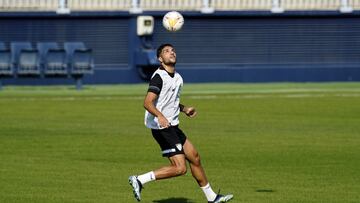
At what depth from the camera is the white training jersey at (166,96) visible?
1358 cm

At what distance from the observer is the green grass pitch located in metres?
15.3

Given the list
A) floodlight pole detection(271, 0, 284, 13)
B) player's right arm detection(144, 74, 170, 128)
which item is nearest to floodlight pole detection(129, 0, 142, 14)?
floodlight pole detection(271, 0, 284, 13)

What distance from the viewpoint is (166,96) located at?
44.7 feet

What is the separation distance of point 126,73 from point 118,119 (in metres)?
15.4

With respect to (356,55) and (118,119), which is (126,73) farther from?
(118,119)

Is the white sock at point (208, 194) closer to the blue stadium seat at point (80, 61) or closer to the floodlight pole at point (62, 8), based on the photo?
the blue stadium seat at point (80, 61)

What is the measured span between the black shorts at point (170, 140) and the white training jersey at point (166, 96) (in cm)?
7

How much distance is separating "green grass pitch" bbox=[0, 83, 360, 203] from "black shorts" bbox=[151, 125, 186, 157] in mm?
944

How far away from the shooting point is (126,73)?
4241 cm

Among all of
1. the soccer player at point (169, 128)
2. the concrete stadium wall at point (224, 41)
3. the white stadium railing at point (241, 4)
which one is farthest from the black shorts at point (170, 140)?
the white stadium railing at point (241, 4)

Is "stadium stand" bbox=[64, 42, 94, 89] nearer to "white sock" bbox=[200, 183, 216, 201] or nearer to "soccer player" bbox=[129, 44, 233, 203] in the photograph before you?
"soccer player" bbox=[129, 44, 233, 203]

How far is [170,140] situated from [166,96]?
496mm

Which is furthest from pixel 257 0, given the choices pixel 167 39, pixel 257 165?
pixel 257 165

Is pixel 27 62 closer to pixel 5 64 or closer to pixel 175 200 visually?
pixel 5 64
